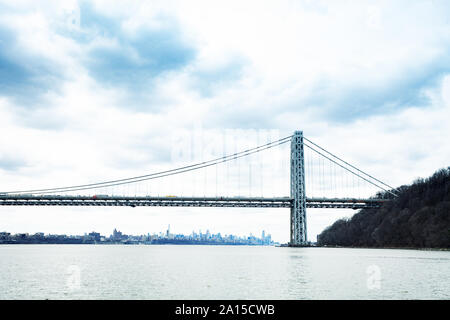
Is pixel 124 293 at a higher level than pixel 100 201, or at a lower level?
lower

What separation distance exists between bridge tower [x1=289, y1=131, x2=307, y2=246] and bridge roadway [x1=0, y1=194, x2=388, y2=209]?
1270mm

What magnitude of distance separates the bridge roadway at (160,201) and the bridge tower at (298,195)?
Result: 1.27 meters

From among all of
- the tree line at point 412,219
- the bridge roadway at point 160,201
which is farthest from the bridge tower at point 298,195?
the tree line at point 412,219

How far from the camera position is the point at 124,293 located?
1958 centimetres

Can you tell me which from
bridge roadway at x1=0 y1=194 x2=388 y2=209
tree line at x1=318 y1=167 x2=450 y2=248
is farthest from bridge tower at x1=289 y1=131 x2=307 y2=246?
tree line at x1=318 y1=167 x2=450 y2=248

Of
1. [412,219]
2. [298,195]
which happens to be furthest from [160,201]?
[412,219]

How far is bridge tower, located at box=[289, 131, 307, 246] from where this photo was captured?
7488 cm

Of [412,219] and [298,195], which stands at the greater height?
[298,195]

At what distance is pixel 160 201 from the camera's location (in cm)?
7425

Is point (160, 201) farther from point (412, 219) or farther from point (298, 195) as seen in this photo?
point (412, 219)

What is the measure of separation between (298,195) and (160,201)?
20568 mm
